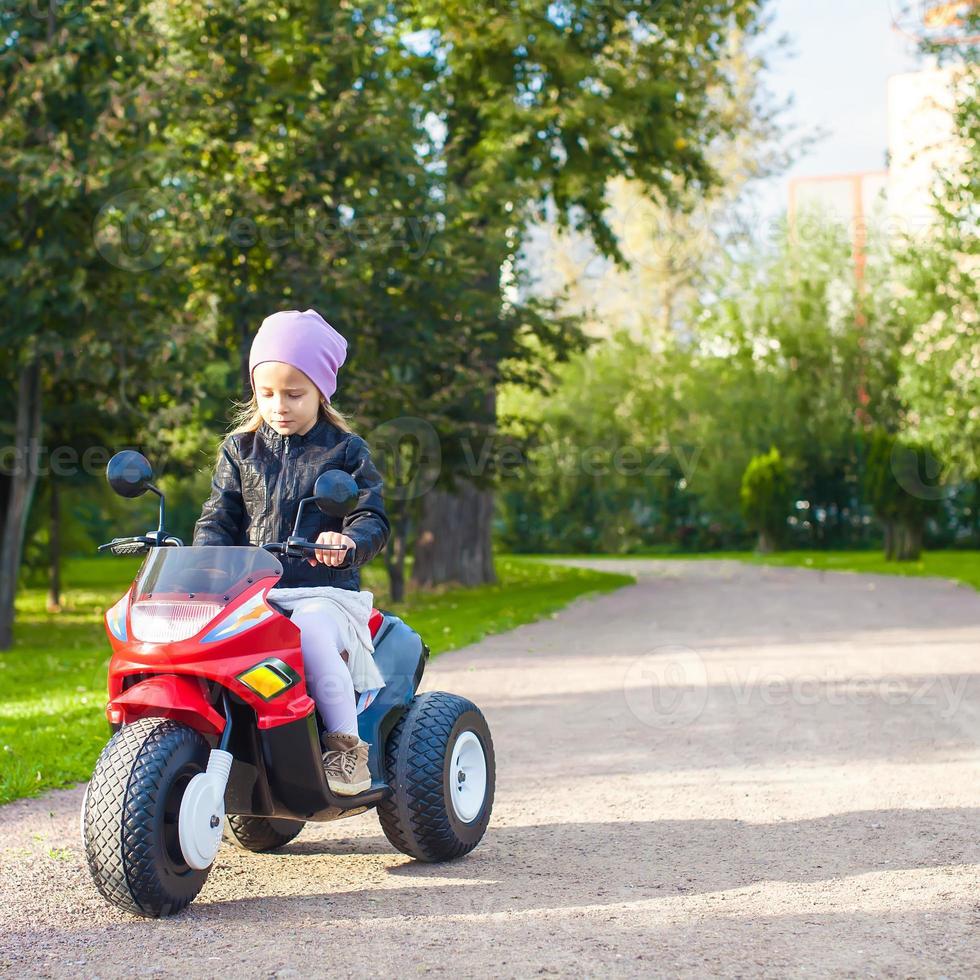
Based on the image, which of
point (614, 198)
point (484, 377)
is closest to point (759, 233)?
point (614, 198)

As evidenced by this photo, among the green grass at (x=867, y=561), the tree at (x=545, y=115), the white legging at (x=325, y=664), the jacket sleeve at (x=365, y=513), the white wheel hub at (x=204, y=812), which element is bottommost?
the green grass at (x=867, y=561)

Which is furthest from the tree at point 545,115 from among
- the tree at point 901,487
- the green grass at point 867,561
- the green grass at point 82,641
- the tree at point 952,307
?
the tree at point 901,487

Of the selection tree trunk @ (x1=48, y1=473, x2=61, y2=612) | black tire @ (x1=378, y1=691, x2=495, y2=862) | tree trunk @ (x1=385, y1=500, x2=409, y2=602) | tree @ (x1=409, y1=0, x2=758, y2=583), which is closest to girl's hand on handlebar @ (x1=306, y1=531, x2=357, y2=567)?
black tire @ (x1=378, y1=691, x2=495, y2=862)

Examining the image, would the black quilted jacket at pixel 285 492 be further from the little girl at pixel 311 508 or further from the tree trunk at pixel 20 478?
the tree trunk at pixel 20 478

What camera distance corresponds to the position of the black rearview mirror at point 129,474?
4535 mm

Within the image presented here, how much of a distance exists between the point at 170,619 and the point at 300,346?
3.65ft

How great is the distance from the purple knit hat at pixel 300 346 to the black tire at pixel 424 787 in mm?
1253

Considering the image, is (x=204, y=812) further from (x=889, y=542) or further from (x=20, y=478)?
(x=889, y=542)

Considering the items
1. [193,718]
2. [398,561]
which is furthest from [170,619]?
[398,561]

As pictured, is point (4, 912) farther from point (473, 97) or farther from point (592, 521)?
point (592, 521)

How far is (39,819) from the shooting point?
19.8 ft

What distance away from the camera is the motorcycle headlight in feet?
14.0

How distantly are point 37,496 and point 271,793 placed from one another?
57.5 feet

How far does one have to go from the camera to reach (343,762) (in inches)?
186
